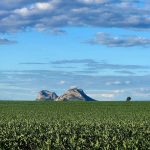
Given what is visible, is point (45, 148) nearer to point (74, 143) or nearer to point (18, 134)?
point (74, 143)

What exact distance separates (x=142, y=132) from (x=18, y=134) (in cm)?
707

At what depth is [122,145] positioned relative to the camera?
23469 mm

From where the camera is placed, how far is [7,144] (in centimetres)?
2450

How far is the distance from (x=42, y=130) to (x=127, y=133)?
495 cm

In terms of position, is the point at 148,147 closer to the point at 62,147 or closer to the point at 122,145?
the point at 122,145

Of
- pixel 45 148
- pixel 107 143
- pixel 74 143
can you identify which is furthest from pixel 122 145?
pixel 45 148

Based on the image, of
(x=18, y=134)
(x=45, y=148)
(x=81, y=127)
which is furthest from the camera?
(x=81, y=127)

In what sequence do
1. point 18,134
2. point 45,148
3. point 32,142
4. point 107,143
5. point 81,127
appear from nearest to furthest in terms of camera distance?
point 45,148
point 107,143
point 32,142
point 18,134
point 81,127

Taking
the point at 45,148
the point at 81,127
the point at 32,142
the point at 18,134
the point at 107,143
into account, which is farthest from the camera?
the point at 81,127

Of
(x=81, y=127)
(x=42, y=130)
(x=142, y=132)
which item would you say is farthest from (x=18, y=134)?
(x=142, y=132)

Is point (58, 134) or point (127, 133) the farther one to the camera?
point (127, 133)

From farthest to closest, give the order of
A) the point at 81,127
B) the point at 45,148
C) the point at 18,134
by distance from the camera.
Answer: the point at 81,127
the point at 18,134
the point at 45,148

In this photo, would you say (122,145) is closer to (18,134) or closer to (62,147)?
(62,147)

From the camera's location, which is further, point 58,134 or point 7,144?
point 58,134
